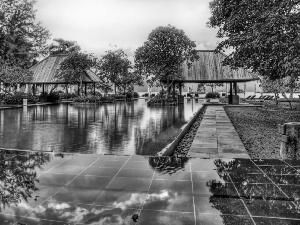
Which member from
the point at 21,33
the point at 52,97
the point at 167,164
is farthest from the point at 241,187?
the point at 21,33

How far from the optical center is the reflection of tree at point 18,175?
3.51 m

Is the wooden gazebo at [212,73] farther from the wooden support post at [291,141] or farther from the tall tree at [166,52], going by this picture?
the wooden support post at [291,141]

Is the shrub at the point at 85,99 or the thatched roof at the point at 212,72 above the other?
the thatched roof at the point at 212,72

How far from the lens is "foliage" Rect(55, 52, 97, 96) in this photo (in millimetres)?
33406

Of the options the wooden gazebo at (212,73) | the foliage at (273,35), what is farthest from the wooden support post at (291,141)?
the wooden gazebo at (212,73)

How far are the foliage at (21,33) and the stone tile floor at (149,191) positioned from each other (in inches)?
1443

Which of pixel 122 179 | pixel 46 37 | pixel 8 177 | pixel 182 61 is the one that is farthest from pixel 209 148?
pixel 46 37

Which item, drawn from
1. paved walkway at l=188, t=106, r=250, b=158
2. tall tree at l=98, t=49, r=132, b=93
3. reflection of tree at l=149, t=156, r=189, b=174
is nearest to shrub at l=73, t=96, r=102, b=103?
tall tree at l=98, t=49, r=132, b=93

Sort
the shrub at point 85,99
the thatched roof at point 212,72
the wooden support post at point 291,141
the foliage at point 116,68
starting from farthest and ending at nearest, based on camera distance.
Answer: the foliage at point 116,68
the thatched roof at point 212,72
the shrub at point 85,99
the wooden support post at point 291,141

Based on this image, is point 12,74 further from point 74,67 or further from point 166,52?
point 166,52

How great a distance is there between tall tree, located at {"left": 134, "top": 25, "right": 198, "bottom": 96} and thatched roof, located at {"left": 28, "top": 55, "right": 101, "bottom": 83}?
736cm

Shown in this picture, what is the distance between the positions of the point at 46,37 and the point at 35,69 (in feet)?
31.3

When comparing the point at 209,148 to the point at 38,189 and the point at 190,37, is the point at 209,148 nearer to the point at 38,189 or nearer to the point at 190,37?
the point at 38,189

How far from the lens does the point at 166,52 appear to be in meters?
31.2
